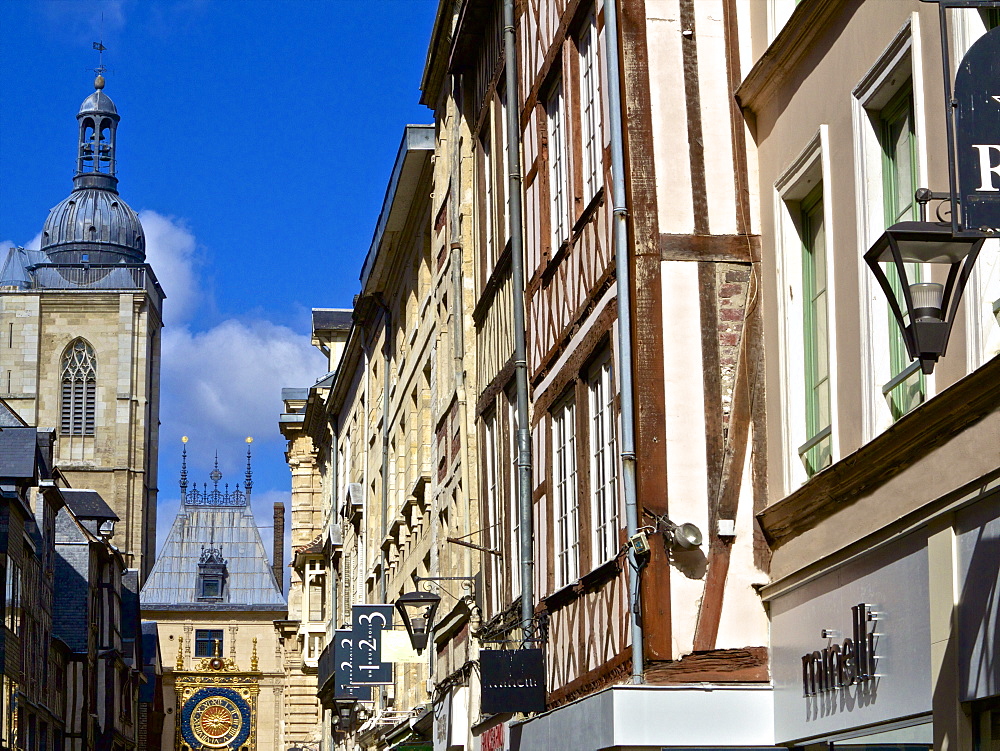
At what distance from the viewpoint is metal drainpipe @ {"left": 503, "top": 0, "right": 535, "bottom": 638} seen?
47.3ft

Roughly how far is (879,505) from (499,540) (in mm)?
9200

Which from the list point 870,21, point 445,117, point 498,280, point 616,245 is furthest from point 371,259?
point 870,21

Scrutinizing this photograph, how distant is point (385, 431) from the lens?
3042cm

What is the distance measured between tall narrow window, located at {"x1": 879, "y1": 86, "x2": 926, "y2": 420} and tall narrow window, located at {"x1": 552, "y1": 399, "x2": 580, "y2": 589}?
191 inches

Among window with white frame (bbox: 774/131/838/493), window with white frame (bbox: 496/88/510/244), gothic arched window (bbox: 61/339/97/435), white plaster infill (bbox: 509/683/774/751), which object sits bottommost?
white plaster infill (bbox: 509/683/774/751)

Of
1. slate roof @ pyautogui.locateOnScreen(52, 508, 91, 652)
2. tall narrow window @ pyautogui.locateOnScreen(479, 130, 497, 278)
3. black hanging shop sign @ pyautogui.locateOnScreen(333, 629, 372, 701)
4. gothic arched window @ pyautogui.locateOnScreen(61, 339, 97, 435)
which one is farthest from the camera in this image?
gothic arched window @ pyautogui.locateOnScreen(61, 339, 97, 435)

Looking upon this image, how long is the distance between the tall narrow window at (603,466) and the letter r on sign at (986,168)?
6002 mm

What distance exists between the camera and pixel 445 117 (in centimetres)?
2266

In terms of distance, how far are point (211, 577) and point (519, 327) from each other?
280 ft

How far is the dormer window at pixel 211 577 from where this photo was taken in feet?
318

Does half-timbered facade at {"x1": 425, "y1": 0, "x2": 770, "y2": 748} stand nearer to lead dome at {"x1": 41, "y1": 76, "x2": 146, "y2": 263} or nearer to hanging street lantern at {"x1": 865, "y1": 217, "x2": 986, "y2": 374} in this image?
hanging street lantern at {"x1": 865, "y1": 217, "x2": 986, "y2": 374}

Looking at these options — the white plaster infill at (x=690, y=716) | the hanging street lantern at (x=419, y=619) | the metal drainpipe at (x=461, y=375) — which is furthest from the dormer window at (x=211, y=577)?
the white plaster infill at (x=690, y=716)

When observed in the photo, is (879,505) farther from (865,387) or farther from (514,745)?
(514,745)

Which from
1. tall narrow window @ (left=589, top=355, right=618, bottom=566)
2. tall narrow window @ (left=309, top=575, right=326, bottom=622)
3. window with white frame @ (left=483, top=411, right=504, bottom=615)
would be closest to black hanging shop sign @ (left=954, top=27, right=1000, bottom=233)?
tall narrow window @ (left=589, top=355, right=618, bottom=566)
